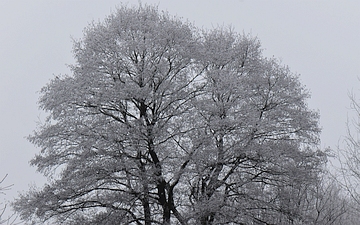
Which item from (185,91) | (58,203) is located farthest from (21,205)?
(185,91)

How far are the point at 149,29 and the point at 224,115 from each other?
403cm

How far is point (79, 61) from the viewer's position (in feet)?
67.9

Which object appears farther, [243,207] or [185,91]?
[185,91]

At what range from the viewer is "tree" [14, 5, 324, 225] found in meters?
19.1

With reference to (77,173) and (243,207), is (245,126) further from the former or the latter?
(77,173)

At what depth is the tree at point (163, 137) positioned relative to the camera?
62.6 feet

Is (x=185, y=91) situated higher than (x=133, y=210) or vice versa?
(x=185, y=91)

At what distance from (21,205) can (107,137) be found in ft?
11.5

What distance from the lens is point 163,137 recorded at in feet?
63.5

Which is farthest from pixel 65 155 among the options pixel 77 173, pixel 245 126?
pixel 245 126

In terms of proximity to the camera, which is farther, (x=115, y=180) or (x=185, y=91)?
(x=185, y=91)

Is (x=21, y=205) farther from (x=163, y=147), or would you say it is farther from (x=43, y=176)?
(x=163, y=147)

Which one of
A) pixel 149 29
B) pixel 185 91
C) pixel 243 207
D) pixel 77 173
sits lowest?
pixel 243 207

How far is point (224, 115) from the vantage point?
19281 millimetres
